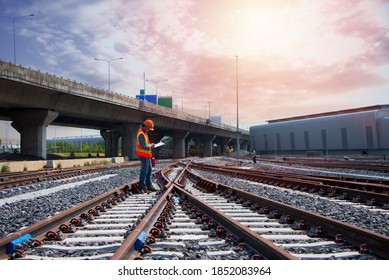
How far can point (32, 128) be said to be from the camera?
88.5ft

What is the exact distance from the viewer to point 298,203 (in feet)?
22.7

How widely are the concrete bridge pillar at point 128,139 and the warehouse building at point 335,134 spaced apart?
22.0 m

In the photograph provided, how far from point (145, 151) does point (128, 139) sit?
34.1 metres

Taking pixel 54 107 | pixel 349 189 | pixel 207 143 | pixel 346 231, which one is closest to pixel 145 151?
pixel 349 189

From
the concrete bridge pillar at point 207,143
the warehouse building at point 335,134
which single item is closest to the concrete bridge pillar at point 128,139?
the warehouse building at point 335,134

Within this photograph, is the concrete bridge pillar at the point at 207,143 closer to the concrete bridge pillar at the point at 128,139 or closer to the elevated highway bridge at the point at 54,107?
the elevated highway bridge at the point at 54,107

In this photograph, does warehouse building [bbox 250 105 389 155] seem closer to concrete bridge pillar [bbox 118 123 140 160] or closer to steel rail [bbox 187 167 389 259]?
concrete bridge pillar [bbox 118 123 140 160]

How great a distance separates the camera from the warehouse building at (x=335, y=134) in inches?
1497

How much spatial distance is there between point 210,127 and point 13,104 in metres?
45.7

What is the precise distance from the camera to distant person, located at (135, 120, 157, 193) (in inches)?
320

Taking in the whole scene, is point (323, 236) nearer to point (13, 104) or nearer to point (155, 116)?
point (13, 104)

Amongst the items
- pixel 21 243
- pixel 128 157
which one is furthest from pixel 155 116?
pixel 21 243

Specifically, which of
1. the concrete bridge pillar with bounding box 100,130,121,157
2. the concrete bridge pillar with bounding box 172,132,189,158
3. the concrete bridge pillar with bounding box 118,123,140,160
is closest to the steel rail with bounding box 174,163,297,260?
the concrete bridge pillar with bounding box 118,123,140,160

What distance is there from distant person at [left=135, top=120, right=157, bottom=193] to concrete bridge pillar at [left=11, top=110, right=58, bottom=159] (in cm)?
2071
